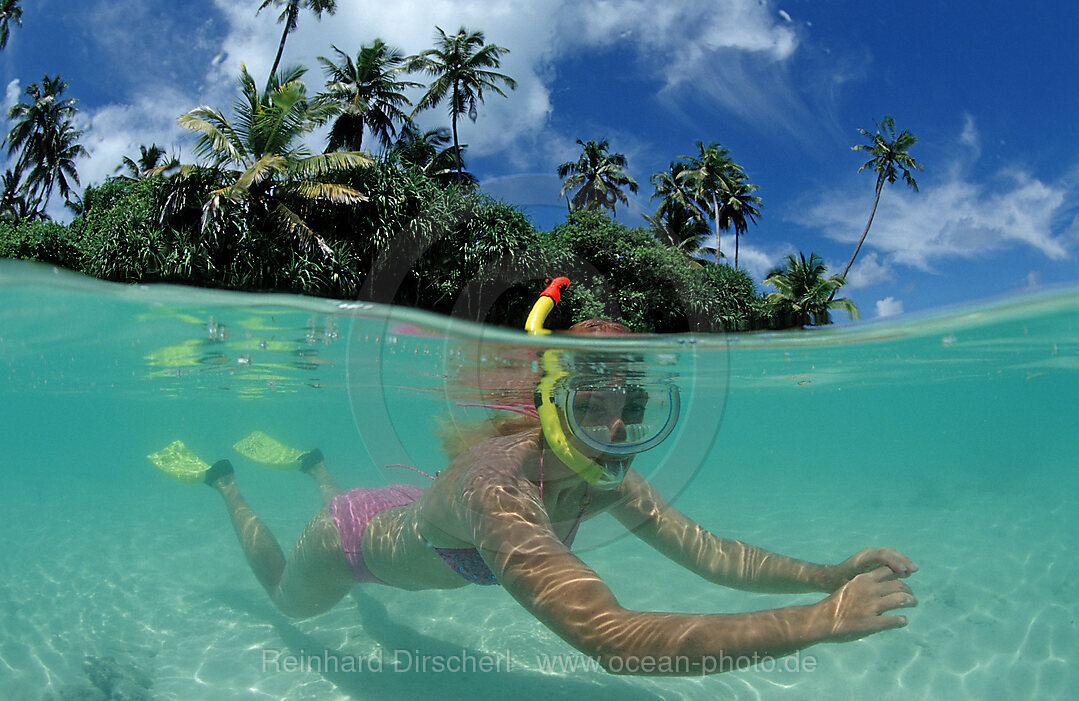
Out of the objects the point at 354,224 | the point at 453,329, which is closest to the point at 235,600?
the point at 453,329

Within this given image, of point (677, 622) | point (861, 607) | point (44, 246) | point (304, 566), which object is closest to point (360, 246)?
point (44, 246)

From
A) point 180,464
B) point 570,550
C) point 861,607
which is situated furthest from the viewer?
point 180,464

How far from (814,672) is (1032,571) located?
523 cm

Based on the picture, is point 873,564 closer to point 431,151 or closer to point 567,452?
point 567,452

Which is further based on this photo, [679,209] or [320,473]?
[679,209]

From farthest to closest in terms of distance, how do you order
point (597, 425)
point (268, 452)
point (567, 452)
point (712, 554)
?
point (268, 452), point (712, 554), point (597, 425), point (567, 452)

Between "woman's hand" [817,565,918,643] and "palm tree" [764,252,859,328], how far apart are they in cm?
4462

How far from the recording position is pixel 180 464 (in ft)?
26.1

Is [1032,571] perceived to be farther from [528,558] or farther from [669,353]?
[528,558]

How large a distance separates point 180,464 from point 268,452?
1.04 metres

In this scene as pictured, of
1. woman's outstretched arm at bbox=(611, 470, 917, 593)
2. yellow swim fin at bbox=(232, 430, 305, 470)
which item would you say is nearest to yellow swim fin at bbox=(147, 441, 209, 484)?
yellow swim fin at bbox=(232, 430, 305, 470)

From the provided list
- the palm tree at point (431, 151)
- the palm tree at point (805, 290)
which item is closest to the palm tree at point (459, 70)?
the palm tree at point (431, 151)

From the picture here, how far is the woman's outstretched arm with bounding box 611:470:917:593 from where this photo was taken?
133 inches

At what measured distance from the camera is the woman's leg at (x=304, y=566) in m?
4.52
